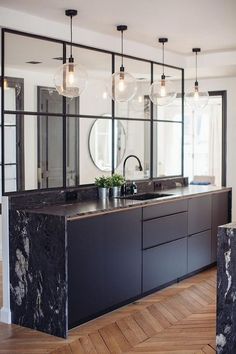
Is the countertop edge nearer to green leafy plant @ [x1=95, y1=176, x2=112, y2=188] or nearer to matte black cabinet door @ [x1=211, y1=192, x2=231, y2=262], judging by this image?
matte black cabinet door @ [x1=211, y1=192, x2=231, y2=262]

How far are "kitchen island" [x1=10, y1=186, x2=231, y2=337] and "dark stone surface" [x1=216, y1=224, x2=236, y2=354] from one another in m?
1.15

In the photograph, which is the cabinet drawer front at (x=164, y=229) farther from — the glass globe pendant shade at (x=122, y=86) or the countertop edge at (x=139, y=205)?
the glass globe pendant shade at (x=122, y=86)

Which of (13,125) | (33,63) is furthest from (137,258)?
(33,63)

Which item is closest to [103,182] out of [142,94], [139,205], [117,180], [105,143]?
[117,180]

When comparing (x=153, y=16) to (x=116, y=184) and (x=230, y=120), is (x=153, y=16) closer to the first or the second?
(x=116, y=184)

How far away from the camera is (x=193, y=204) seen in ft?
18.4

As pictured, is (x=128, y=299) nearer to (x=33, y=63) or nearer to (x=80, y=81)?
(x=80, y=81)

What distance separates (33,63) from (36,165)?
877 millimetres

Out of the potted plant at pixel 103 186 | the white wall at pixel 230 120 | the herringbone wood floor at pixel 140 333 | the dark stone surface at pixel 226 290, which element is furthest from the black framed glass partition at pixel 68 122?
the dark stone surface at pixel 226 290

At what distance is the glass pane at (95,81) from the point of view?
16.8 feet

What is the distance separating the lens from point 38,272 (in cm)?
402

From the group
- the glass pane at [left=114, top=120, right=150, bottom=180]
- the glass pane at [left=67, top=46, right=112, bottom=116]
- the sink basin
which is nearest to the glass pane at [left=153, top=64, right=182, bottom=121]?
the glass pane at [left=114, top=120, right=150, bottom=180]

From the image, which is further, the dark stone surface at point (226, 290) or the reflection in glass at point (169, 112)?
the reflection in glass at point (169, 112)

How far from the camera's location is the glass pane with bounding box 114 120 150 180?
567cm
